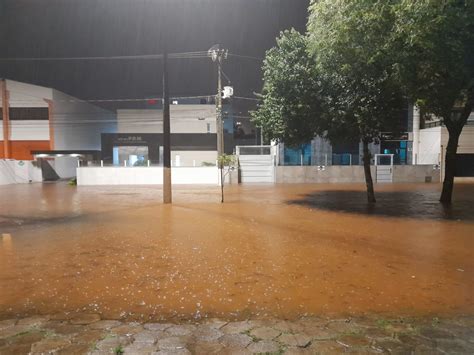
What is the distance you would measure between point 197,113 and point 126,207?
94.1 feet

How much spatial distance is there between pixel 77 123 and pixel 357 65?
38.0m

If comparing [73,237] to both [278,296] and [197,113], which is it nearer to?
[278,296]

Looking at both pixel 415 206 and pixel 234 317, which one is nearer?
pixel 234 317

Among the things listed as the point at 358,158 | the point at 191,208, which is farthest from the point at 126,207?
the point at 358,158

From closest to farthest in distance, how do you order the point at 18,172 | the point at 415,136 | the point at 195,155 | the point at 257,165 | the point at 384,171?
the point at 257,165 → the point at 384,171 → the point at 415,136 → the point at 18,172 → the point at 195,155

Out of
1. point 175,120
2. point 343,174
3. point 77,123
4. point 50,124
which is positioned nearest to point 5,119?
point 50,124

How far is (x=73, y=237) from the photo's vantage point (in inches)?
361

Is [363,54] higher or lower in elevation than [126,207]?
higher

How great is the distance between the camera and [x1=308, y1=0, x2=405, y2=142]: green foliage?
32.6 feet

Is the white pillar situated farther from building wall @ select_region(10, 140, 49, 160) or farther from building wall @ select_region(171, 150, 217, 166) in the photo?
building wall @ select_region(10, 140, 49, 160)

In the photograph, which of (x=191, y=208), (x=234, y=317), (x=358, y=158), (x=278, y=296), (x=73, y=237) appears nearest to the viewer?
(x=234, y=317)

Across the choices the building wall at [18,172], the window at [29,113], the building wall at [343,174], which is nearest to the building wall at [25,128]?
the window at [29,113]

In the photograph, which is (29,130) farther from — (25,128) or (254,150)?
(254,150)

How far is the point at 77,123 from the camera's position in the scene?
42.8 metres
